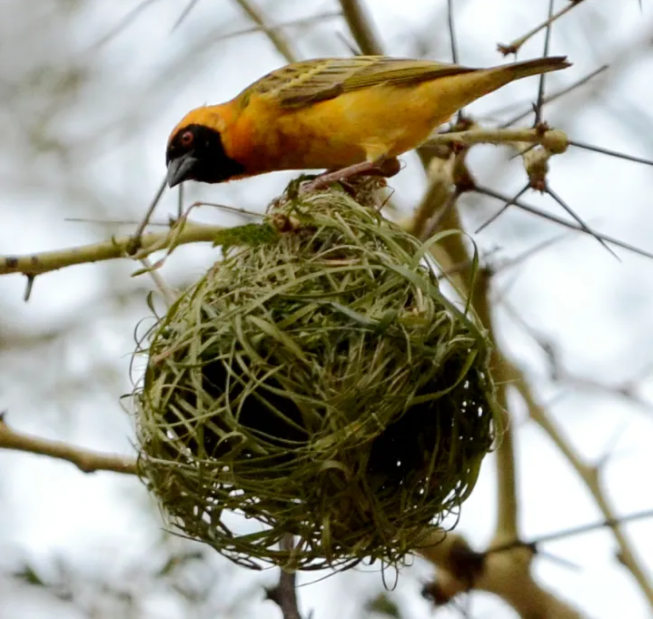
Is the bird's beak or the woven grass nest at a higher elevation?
the bird's beak

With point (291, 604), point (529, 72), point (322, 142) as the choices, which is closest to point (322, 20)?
point (322, 142)

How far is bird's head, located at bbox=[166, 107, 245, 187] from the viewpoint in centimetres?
278

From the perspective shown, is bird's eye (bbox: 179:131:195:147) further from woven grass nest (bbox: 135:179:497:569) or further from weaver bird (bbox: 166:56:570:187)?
woven grass nest (bbox: 135:179:497:569)

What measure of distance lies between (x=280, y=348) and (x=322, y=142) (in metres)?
1.03

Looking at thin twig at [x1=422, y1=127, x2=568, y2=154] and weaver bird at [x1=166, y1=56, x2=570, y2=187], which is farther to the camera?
weaver bird at [x1=166, y1=56, x2=570, y2=187]

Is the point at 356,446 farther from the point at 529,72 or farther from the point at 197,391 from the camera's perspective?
the point at 529,72

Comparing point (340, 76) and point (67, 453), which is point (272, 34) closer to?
point (340, 76)

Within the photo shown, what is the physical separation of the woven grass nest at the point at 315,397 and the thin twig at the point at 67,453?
386 mm

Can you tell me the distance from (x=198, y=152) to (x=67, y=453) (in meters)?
0.93

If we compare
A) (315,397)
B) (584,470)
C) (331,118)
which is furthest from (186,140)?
(584,470)

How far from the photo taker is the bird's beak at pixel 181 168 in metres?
2.77

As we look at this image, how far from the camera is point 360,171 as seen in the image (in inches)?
99.5

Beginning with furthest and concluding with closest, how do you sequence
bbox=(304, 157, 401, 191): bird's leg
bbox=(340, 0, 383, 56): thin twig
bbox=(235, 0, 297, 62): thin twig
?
bbox=(235, 0, 297, 62): thin twig < bbox=(340, 0, 383, 56): thin twig < bbox=(304, 157, 401, 191): bird's leg

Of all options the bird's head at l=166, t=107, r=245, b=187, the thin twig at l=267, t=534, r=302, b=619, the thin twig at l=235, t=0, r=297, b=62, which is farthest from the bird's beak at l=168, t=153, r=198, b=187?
the thin twig at l=267, t=534, r=302, b=619
